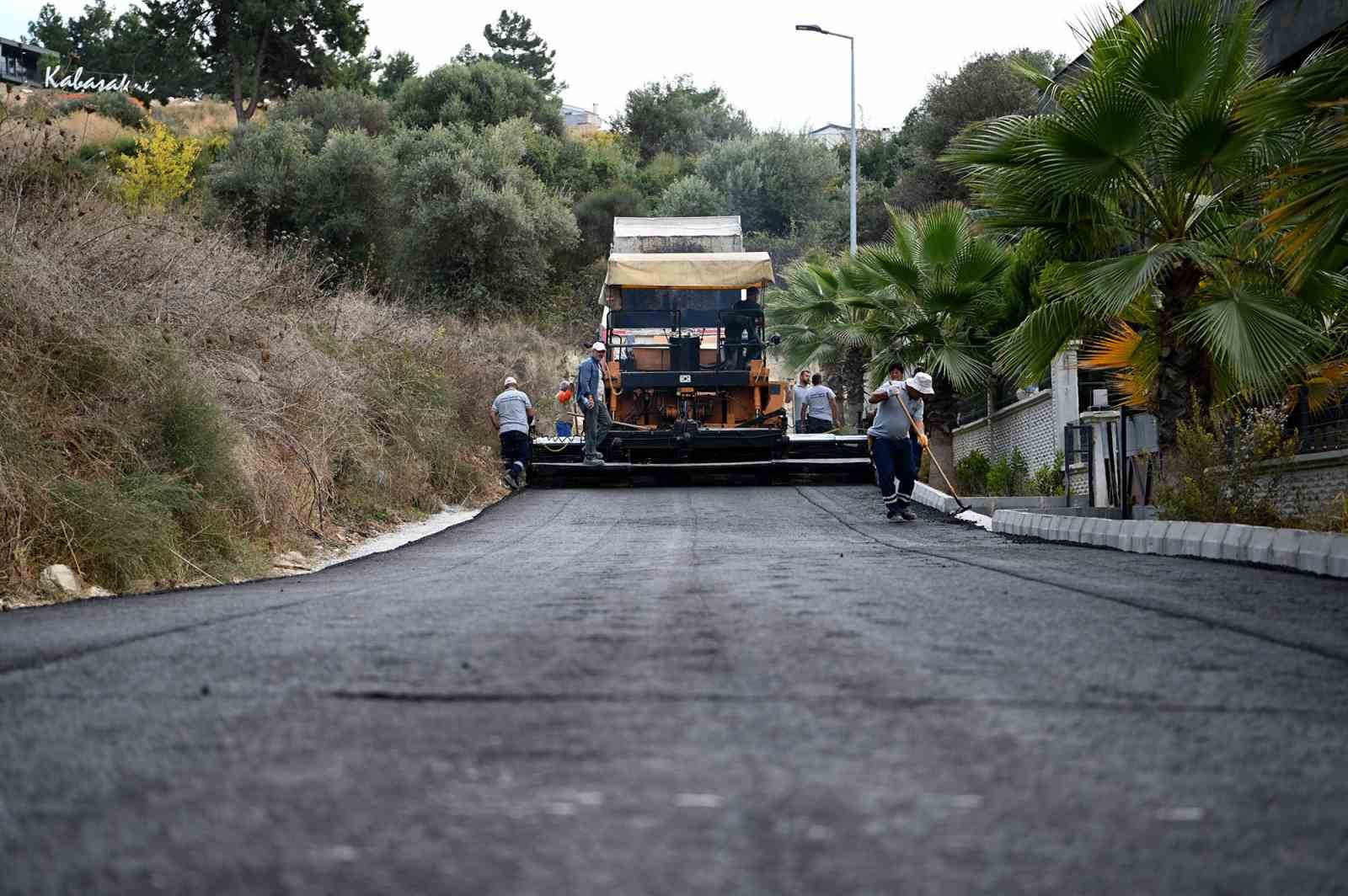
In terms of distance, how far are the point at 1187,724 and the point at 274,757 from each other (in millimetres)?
2533

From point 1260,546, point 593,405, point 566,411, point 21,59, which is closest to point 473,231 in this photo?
point 566,411

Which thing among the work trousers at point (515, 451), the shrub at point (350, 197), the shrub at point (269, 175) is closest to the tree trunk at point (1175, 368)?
the work trousers at point (515, 451)

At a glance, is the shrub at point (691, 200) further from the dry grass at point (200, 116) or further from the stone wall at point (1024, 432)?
the stone wall at point (1024, 432)

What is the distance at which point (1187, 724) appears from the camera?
4.41 metres

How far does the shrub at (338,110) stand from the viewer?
52.8 metres

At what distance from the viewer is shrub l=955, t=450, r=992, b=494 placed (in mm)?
25312

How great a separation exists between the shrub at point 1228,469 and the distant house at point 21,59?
222 feet

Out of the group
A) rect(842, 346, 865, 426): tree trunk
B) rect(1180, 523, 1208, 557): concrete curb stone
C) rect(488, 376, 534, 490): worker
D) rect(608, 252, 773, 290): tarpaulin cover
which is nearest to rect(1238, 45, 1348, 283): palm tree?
rect(1180, 523, 1208, 557): concrete curb stone

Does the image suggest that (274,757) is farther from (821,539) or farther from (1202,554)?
(821,539)

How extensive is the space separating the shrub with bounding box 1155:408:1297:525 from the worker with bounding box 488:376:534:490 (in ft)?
36.0

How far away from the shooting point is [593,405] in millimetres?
23875

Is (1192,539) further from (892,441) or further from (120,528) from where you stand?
(120,528)

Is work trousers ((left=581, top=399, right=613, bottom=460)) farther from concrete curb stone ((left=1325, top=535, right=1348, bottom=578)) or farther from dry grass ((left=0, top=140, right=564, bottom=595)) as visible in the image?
concrete curb stone ((left=1325, top=535, right=1348, bottom=578))

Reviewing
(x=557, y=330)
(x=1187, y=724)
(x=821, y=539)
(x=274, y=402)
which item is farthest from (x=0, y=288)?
(x=557, y=330)
